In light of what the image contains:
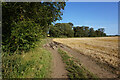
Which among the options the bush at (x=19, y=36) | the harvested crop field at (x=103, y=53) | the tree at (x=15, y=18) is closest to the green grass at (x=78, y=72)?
the harvested crop field at (x=103, y=53)

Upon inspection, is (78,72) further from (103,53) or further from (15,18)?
(103,53)

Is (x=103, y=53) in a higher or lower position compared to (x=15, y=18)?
lower

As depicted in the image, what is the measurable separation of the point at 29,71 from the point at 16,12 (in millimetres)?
3967

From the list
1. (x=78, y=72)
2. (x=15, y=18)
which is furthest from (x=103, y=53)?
(x=15, y=18)

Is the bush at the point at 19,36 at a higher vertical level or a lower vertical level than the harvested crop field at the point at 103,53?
higher

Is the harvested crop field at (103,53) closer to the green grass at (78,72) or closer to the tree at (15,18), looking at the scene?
the green grass at (78,72)

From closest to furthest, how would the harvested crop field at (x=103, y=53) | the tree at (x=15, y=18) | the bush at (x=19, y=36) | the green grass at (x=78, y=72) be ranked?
the green grass at (x=78, y=72), the tree at (x=15, y=18), the bush at (x=19, y=36), the harvested crop field at (x=103, y=53)

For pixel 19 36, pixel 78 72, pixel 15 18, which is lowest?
pixel 78 72

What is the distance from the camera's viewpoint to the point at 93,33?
119 meters

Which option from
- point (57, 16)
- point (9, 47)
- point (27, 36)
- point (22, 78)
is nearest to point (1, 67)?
point (22, 78)

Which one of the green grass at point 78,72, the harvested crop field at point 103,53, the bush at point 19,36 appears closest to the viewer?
the green grass at point 78,72

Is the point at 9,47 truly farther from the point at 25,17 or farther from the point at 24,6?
the point at 24,6

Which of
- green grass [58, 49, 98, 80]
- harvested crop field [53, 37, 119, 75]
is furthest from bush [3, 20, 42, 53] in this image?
harvested crop field [53, 37, 119, 75]

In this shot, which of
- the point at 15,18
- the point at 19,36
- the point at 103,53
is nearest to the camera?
the point at 19,36
